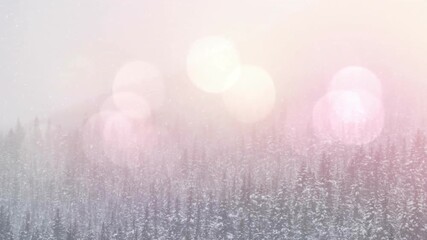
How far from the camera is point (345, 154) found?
5787 inches

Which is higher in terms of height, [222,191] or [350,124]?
[350,124]

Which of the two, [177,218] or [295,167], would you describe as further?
[295,167]

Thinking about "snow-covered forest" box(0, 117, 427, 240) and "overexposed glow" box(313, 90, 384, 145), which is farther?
"overexposed glow" box(313, 90, 384, 145)

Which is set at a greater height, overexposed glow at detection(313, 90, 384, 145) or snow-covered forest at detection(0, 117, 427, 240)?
overexposed glow at detection(313, 90, 384, 145)

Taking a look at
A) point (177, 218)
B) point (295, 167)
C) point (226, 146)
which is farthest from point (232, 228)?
point (226, 146)

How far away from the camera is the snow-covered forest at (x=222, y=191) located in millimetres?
112750

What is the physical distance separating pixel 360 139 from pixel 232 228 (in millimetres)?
67820

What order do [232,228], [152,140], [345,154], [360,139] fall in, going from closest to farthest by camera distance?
[232,228]
[345,154]
[360,139]
[152,140]

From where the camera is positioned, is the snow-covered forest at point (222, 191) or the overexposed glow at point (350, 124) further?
the overexposed glow at point (350, 124)

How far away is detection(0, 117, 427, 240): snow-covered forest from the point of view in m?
113

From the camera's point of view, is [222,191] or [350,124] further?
[350,124]

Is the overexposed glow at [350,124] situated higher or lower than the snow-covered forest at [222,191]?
higher

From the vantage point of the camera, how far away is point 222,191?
463 ft

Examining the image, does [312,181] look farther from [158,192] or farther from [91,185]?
[91,185]
